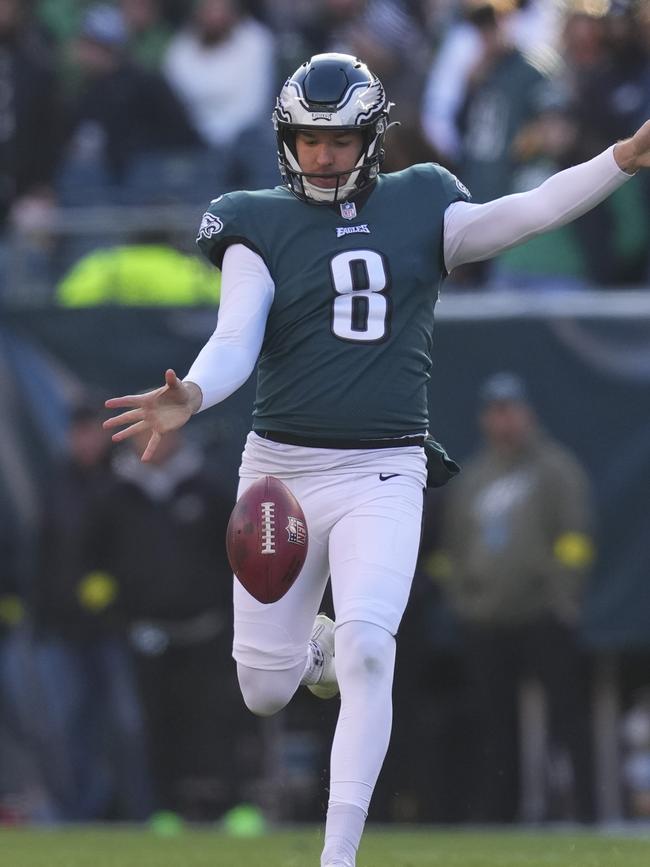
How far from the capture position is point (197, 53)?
39.6ft

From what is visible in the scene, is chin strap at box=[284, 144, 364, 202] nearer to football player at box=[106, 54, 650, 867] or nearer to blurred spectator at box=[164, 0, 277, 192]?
football player at box=[106, 54, 650, 867]

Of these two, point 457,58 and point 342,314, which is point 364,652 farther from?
point 457,58

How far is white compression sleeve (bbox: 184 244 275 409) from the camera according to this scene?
5.32 metres

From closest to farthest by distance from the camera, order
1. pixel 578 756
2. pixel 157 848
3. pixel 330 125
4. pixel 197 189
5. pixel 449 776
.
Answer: pixel 330 125 → pixel 157 848 → pixel 578 756 → pixel 449 776 → pixel 197 189

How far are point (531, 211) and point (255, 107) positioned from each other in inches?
255

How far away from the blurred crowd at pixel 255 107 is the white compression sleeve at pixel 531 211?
411 centimetres

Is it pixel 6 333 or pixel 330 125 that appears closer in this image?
pixel 330 125

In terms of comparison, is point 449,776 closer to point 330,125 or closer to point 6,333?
point 6,333

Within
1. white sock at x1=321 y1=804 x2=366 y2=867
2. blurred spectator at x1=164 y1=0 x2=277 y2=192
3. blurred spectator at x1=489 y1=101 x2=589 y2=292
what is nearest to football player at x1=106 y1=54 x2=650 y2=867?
white sock at x1=321 y1=804 x2=366 y2=867

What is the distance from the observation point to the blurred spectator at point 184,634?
9953mm

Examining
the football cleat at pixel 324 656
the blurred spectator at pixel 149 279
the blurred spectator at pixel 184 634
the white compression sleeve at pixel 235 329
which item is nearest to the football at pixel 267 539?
the white compression sleeve at pixel 235 329

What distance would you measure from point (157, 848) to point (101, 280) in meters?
3.41

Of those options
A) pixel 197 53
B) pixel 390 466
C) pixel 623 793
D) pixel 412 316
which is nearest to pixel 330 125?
pixel 412 316

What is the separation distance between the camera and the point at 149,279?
10.4 metres
